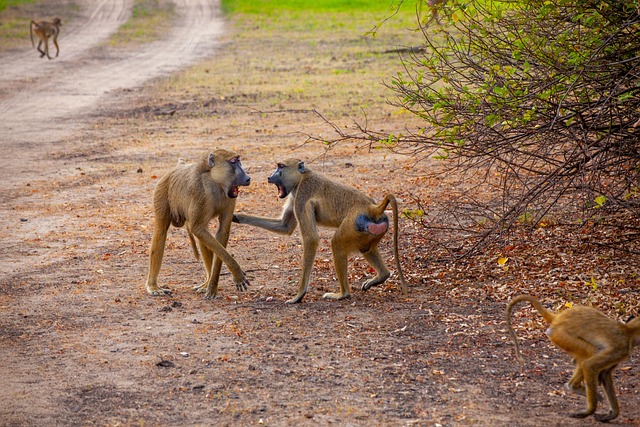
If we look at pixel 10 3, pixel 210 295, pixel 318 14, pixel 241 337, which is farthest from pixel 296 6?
pixel 241 337

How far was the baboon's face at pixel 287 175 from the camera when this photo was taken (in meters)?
7.86

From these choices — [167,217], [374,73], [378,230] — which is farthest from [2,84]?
[378,230]

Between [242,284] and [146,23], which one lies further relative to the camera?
[146,23]

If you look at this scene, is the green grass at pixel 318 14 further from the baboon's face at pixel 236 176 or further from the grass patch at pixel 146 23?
the baboon's face at pixel 236 176

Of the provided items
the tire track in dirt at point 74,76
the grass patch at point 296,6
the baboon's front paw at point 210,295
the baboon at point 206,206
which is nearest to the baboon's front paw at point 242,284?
the baboon at point 206,206

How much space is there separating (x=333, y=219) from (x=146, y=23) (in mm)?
28464

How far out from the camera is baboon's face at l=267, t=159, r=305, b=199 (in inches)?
310

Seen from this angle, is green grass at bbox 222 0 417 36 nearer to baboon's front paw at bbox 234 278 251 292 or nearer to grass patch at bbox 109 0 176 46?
grass patch at bbox 109 0 176 46

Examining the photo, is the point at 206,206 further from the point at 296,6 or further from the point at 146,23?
the point at 296,6

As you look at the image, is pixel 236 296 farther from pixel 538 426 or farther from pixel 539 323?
pixel 538 426

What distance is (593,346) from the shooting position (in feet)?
17.3

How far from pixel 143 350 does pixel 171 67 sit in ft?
61.2

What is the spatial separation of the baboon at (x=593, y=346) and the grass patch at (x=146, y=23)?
1017 inches

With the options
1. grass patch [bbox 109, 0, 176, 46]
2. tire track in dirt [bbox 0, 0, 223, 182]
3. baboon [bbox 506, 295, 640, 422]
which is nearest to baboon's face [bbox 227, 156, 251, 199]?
baboon [bbox 506, 295, 640, 422]
